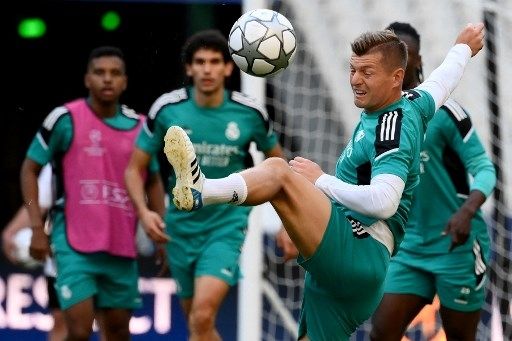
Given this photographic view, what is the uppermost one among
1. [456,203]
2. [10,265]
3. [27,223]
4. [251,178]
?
[251,178]

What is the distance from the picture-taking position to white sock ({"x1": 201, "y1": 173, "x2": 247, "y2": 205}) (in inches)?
278

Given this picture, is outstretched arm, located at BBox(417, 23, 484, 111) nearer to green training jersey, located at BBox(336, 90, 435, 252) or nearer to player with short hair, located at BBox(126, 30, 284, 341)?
green training jersey, located at BBox(336, 90, 435, 252)

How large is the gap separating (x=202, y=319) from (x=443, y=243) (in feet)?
4.71

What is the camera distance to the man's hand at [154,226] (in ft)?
30.4

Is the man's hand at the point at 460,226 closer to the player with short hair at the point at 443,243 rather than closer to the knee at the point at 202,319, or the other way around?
the player with short hair at the point at 443,243

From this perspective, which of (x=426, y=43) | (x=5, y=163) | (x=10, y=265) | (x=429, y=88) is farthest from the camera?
(x=5, y=163)

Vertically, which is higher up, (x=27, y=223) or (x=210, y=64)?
(x=210, y=64)

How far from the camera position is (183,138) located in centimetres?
709

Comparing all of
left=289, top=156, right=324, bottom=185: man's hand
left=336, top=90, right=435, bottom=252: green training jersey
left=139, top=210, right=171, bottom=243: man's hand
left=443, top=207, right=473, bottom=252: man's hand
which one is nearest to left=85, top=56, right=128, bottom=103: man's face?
left=139, top=210, right=171, bottom=243: man's hand

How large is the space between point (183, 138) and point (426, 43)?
5126mm

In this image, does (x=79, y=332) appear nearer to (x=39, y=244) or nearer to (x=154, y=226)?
(x=39, y=244)

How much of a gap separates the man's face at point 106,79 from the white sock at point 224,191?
9.95 ft

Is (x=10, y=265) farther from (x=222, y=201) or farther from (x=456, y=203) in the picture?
(x=222, y=201)

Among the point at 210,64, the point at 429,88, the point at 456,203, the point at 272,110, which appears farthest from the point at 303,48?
the point at 429,88
